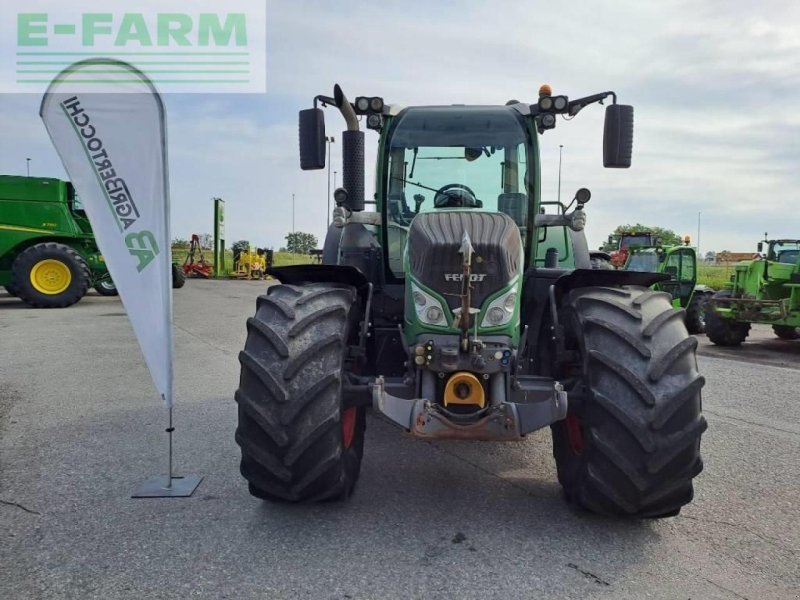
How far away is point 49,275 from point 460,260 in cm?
1451

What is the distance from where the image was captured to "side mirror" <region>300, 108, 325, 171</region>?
4.49 meters

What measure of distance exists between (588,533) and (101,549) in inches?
94.0

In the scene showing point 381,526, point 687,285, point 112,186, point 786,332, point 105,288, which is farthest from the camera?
point 105,288

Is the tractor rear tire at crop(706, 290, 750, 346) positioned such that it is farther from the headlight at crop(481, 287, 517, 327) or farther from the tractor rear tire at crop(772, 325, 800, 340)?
the headlight at crop(481, 287, 517, 327)

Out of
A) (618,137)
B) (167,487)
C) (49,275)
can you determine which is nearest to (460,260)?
(618,137)

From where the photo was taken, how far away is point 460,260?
11.4ft

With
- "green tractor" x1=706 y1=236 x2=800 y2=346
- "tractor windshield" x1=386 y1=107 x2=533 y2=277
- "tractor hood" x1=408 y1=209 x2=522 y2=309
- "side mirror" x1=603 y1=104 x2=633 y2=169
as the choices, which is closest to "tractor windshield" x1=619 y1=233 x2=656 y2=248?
"green tractor" x1=706 y1=236 x2=800 y2=346

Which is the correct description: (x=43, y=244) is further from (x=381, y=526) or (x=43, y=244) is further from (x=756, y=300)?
(x=756, y=300)

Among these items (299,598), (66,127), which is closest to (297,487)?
(299,598)

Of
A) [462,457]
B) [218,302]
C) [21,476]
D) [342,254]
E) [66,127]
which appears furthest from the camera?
[218,302]

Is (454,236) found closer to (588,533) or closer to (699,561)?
(588,533)

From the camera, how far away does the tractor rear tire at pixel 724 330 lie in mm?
12375

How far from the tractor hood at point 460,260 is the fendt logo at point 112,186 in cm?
165

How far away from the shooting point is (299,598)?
2.67 metres
